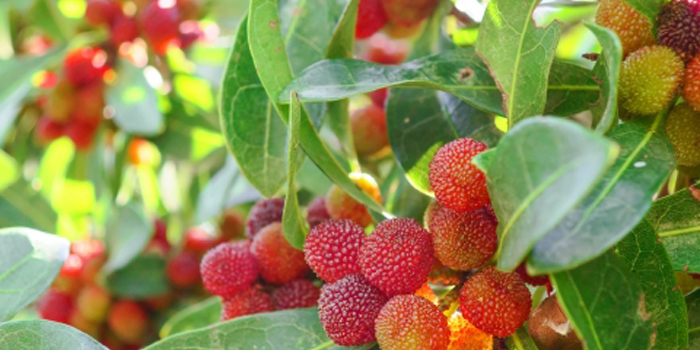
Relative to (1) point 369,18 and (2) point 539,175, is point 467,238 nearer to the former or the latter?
(2) point 539,175

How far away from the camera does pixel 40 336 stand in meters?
0.70

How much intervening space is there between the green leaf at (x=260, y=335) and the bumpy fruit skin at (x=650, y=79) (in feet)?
1.24

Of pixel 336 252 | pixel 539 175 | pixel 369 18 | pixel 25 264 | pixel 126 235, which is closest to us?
pixel 539 175

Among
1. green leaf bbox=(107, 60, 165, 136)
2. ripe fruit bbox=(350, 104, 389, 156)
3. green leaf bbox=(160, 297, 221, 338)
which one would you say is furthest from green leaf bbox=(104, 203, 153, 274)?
ripe fruit bbox=(350, 104, 389, 156)

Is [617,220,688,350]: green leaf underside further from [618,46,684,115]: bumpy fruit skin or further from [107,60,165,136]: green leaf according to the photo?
[107,60,165,136]: green leaf

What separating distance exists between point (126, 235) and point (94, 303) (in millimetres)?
198

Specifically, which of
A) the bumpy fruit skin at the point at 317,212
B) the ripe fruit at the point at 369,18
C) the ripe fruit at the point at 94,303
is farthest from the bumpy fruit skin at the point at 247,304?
the ripe fruit at the point at 94,303

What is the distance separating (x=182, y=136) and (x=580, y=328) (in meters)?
1.36

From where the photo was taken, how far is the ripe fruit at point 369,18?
113 cm

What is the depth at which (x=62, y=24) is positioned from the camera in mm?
1821

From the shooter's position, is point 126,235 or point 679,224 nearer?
point 679,224

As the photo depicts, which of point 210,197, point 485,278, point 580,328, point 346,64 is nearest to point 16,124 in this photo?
point 210,197

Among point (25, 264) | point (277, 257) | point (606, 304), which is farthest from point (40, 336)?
point (606, 304)

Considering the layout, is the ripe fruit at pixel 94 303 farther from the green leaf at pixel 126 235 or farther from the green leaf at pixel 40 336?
the green leaf at pixel 40 336
